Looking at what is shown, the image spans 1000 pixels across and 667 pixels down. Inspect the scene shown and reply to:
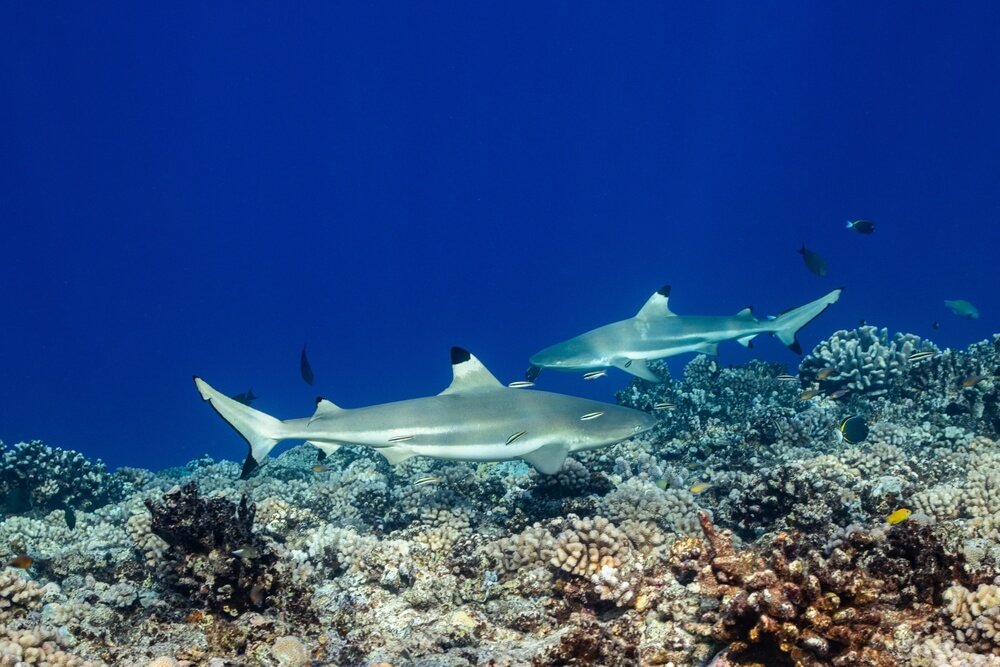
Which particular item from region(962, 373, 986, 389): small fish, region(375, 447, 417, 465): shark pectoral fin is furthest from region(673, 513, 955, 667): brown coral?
region(962, 373, 986, 389): small fish

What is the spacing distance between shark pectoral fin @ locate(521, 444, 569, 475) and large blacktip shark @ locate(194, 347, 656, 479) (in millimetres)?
12

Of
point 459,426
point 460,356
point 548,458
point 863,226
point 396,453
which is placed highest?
point 863,226

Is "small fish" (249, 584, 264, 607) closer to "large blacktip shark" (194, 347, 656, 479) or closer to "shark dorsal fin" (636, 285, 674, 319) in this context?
"large blacktip shark" (194, 347, 656, 479)

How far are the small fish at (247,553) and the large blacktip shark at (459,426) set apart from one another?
1686mm

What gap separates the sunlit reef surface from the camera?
3.82m

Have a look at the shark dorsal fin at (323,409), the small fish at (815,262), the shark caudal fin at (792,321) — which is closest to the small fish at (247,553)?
the shark dorsal fin at (323,409)

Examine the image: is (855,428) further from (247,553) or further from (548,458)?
(247,553)

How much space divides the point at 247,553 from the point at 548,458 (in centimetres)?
362

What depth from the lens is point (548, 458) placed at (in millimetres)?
7734

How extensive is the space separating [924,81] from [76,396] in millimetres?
A: 189771

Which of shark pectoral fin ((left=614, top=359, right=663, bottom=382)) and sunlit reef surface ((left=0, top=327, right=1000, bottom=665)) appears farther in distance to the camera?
shark pectoral fin ((left=614, top=359, right=663, bottom=382))

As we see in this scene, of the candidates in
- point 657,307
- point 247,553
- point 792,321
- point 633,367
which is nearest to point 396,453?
point 247,553

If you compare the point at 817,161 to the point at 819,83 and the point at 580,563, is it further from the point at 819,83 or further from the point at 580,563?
the point at 580,563

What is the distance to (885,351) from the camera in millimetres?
14242
